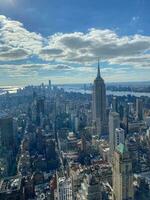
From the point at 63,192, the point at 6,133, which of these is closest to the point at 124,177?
the point at 63,192

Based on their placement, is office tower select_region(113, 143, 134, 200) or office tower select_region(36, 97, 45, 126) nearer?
office tower select_region(113, 143, 134, 200)

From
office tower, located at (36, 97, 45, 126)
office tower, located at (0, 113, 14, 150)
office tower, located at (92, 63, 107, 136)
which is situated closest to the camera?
office tower, located at (0, 113, 14, 150)

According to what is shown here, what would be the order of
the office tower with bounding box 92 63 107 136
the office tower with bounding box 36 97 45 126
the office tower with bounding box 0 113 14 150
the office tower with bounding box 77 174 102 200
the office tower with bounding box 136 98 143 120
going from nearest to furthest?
the office tower with bounding box 77 174 102 200, the office tower with bounding box 0 113 14 150, the office tower with bounding box 92 63 107 136, the office tower with bounding box 136 98 143 120, the office tower with bounding box 36 97 45 126

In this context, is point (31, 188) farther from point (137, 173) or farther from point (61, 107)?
point (61, 107)

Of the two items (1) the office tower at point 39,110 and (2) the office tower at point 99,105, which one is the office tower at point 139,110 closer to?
(2) the office tower at point 99,105

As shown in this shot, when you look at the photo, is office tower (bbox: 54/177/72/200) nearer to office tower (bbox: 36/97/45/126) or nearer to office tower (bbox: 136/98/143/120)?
office tower (bbox: 36/97/45/126)

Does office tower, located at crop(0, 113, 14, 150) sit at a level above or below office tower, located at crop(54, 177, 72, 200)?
above

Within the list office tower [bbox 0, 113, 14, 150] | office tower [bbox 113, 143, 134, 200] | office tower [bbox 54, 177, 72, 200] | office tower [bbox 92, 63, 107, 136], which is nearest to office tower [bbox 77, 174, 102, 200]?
office tower [bbox 54, 177, 72, 200]
